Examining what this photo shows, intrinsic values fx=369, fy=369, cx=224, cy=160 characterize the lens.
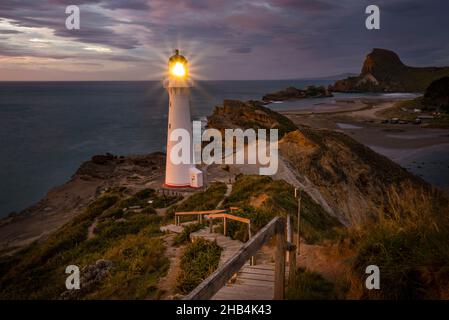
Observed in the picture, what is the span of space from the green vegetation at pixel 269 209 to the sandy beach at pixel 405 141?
1686 cm

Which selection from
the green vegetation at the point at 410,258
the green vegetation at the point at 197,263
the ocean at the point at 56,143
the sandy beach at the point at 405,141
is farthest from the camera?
the ocean at the point at 56,143

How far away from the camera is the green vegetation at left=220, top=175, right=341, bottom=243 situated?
398 inches

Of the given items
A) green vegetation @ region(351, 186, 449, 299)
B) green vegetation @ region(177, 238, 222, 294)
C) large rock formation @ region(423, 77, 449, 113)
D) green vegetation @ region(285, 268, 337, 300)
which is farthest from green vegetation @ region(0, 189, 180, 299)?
large rock formation @ region(423, 77, 449, 113)

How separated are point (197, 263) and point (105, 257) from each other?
4043mm

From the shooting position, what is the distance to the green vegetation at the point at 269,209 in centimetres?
1011

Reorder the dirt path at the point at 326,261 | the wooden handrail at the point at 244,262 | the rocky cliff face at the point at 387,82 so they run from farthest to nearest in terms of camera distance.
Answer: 1. the rocky cliff face at the point at 387,82
2. the dirt path at the point at 326,261
3. the wooden handrail at the point at 244,262

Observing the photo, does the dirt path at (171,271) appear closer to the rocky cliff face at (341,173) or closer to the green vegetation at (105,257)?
the green vegetation at (105,257)

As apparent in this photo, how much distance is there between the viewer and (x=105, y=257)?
35.6 feet

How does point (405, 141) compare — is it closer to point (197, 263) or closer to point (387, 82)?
point (197, 263)

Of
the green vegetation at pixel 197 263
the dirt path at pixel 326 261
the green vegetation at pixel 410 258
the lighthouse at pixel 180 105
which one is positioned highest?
the lighthouse at pixel 180 105

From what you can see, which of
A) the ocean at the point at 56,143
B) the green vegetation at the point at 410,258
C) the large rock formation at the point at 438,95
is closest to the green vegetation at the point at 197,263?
the green vegetation at the point at 410,258

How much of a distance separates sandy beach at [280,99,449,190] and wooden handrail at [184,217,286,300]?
87.8 ft
